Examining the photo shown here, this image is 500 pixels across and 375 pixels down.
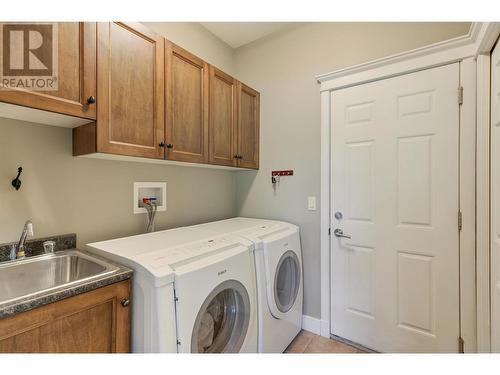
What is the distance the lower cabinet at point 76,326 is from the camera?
789 mm

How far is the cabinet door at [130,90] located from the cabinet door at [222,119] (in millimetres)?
451

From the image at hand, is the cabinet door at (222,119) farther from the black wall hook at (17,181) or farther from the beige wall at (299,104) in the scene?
the black wall hook at (17,181)

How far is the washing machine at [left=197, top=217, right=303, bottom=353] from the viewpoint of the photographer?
1.54m

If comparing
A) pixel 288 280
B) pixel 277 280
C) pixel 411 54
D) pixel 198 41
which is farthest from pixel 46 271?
pixel 411 54

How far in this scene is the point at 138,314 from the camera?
1063 millimetres

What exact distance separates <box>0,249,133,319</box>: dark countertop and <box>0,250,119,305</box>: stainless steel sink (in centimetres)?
5

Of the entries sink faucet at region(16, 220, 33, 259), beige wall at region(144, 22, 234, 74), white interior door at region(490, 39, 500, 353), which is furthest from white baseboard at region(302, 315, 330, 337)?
beige wall at region(144, 22, 234, 74)

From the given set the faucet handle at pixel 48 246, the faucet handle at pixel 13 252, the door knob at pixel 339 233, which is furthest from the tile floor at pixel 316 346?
the faucet handle at pixel 13 252

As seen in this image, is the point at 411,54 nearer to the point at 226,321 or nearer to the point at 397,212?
the point at 397,212

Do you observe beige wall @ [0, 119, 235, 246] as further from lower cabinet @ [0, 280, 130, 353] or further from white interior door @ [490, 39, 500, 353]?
white interior door @ [490, 39, 500, 353]
